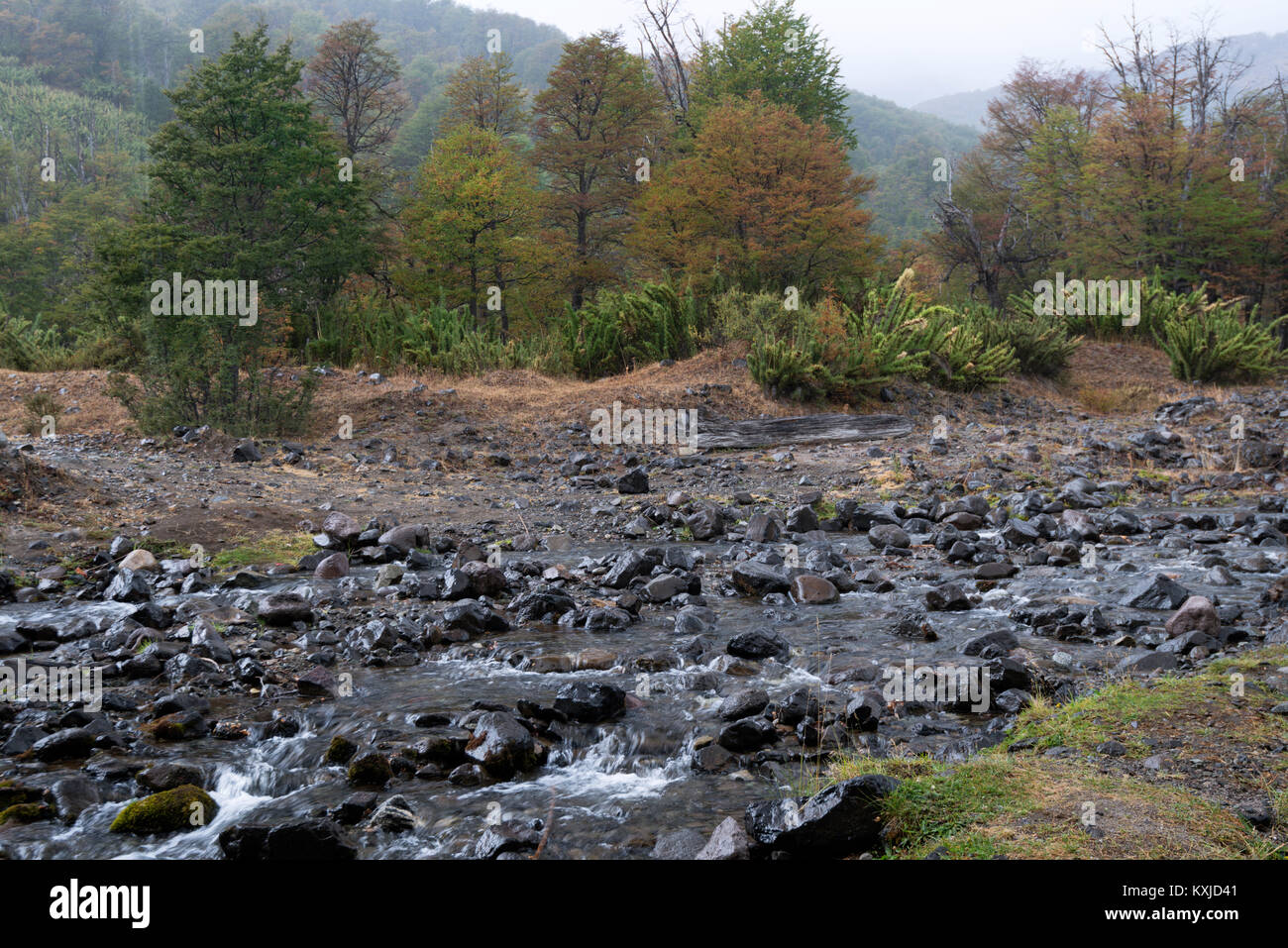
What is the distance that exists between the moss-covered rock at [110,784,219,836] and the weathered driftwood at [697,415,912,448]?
8244 millimetres

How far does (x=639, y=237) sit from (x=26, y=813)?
Answer: 53.8ft

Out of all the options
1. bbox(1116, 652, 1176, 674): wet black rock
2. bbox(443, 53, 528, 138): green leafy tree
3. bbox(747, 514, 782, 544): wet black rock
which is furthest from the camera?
bbox(443, 53, 528, 138): green leafy tree

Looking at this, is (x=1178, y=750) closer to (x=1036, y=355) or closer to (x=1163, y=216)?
(x=1036, y=355)

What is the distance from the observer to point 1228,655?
398cm

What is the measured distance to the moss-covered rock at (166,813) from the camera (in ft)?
9.35

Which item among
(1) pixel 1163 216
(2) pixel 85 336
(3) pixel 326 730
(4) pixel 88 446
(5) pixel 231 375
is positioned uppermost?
(1) pixel 1163 216

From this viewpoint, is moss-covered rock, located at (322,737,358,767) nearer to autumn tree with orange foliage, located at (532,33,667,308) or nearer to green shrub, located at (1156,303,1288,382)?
green shrub, located at (1156,303,1288,382)

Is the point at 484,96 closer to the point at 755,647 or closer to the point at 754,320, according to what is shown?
the point at 754,320

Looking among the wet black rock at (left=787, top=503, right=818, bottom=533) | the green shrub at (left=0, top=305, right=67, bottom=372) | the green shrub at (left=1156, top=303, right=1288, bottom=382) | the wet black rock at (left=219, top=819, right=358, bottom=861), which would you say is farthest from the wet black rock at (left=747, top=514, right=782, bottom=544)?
the green shrub at (left=0, top=305, right=67, bottom=372)

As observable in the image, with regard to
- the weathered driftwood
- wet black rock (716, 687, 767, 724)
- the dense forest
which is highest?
the dense forest

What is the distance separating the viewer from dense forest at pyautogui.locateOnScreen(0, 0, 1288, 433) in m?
10.4

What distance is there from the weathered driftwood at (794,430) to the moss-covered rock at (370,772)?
785 cm
